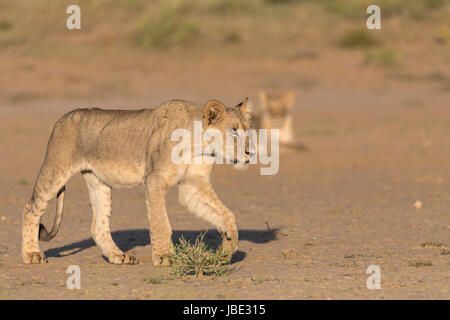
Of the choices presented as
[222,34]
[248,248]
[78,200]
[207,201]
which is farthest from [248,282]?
[222,34]

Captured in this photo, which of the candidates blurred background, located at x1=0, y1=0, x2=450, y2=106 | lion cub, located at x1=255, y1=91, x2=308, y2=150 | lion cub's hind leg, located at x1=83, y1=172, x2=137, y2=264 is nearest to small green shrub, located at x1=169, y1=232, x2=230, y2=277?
lion cub's hind leg, located at x1=83, y1=172, x2=137, y2=264

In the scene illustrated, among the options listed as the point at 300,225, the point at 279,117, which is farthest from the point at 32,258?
the point at 279,117

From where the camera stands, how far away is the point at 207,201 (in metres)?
7.76

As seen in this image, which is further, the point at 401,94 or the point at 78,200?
the point at 401,94

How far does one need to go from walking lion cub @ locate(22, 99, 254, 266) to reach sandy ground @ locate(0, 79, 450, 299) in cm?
27

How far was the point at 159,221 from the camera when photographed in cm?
754

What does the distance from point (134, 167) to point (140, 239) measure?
5.72 feet

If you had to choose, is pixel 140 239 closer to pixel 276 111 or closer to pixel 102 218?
pixel 102 218

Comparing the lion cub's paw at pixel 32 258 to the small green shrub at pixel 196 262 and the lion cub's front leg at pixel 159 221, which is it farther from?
the small green shrub at pixel 196 262

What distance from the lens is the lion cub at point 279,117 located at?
1678 cm

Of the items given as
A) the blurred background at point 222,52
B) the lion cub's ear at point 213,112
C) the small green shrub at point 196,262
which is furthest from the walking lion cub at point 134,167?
the blurred background at point 222,52

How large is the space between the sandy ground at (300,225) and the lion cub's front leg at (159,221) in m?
0.18

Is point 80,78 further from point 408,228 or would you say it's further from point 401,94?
point 408,228

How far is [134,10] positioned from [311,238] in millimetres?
24097
